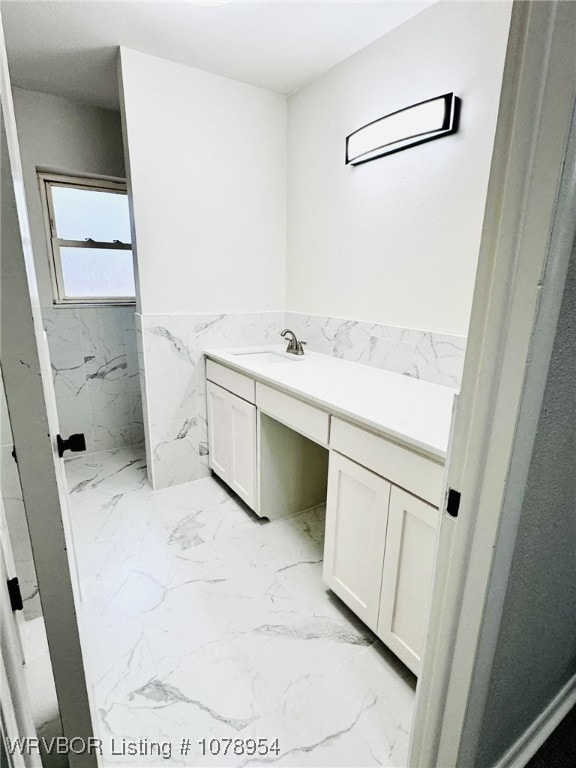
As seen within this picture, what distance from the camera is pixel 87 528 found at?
205 centimetres

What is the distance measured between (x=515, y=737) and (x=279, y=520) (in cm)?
132

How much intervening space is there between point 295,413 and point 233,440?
0.70 metres

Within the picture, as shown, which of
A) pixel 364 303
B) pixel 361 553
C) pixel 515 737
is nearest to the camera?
pixel 515 737

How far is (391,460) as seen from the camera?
118 centimetres

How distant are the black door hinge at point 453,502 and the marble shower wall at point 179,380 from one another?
1.92m

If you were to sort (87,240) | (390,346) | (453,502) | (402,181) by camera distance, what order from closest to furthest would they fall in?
(453,502) → (402,181) → (390,346) → (87,240)

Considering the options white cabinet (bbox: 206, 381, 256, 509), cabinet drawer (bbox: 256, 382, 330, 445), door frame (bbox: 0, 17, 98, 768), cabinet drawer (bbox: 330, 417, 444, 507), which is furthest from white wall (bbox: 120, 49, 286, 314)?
door frame (bbox: 0, 17, 98, 768)

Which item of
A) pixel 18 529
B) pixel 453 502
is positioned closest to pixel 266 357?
pixel 18 529

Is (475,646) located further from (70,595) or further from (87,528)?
(87,528)

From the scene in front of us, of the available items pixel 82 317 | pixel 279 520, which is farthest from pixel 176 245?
pixel 279 520

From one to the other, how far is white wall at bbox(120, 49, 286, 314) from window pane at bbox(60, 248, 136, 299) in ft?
3.02

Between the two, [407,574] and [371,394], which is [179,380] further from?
[407,574]

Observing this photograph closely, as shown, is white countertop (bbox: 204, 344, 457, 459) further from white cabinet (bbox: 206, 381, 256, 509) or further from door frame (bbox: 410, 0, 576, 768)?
door frame (bbox: 410, 0, 576, 768)

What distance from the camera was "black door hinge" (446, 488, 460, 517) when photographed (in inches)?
28.1
